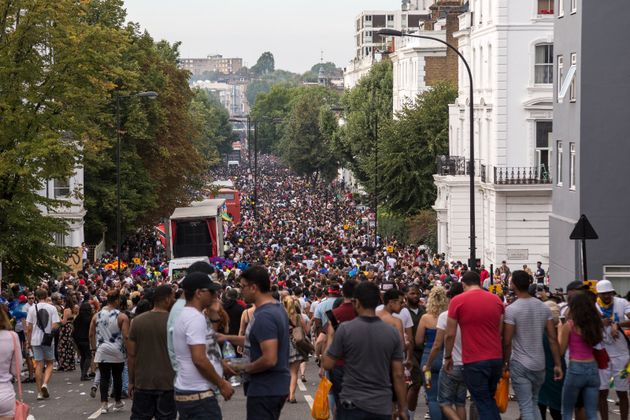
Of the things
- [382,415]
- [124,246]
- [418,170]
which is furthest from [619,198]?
[124,246]

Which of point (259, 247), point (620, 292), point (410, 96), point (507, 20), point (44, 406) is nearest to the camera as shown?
point (44, 406)

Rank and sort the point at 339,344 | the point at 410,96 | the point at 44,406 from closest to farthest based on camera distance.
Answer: the point at 339,344 < the point at 44,406 < the point at 410,96

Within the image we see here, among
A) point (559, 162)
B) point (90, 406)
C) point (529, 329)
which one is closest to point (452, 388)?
point (529, 329)

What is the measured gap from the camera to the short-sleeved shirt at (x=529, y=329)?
13836mm

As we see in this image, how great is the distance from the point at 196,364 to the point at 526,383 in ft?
13.3

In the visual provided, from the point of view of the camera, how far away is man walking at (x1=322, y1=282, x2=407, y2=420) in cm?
1104

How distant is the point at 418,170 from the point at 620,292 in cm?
3275

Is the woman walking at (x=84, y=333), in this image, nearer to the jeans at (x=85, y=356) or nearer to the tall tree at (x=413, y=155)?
the jeans at (x=85, y=356)

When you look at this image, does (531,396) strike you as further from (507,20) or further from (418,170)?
(418,170)

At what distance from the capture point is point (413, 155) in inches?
2635

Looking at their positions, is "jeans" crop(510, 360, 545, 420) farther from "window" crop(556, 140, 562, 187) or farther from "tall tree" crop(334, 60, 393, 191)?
"tall tree" crop(334, 60, 393, 191)

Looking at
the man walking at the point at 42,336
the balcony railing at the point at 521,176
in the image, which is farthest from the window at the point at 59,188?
the man walking at the point at 42,336

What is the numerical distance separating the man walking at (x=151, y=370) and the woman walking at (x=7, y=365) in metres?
1.35

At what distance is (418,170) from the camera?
6694 centimetres
